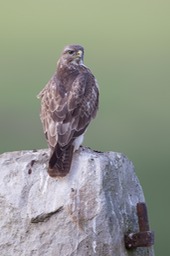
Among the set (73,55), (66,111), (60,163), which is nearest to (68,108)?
(66,111)

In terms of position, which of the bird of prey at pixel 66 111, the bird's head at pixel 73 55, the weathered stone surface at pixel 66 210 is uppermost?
the bird's head at pixel 73 55

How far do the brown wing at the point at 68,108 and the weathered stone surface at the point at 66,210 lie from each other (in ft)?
1.90

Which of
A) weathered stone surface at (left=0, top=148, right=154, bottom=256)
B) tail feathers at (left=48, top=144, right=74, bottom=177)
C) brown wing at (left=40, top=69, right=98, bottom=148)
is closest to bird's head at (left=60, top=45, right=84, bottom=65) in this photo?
brown wing at (left=40, top=69, right=98, bottom=148)

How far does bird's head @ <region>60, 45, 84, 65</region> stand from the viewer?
40.0 ft

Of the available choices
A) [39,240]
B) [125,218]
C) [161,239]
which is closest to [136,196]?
[125,218]

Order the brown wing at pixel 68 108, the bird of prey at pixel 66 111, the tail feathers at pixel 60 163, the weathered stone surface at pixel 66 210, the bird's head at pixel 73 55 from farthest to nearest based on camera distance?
the bird's head at pixel 73 55, the brown wing at pixel 68 108, the bird of prey at pixel 66 111, the tail feathers at pixel 60 163, the weathered stone surface at pixel 66 210

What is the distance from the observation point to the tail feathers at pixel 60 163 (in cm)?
988

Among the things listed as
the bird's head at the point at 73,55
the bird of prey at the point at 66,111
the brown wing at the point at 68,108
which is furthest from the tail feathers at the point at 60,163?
the bird's head at the point at 73,55

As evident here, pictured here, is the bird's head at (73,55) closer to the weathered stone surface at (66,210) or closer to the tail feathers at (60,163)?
the tail feathers at (60,163)

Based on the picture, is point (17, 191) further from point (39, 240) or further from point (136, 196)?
point (136, 196)

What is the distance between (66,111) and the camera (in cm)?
1086

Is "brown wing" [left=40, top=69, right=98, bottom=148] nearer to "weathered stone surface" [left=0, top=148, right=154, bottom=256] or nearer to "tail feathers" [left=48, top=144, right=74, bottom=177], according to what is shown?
"tail feathers" [left=48, top=144, right=74, bottom=177]

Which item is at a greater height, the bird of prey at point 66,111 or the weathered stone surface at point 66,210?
the bird of prey at point 66,111

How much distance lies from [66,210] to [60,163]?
16.5 inches
